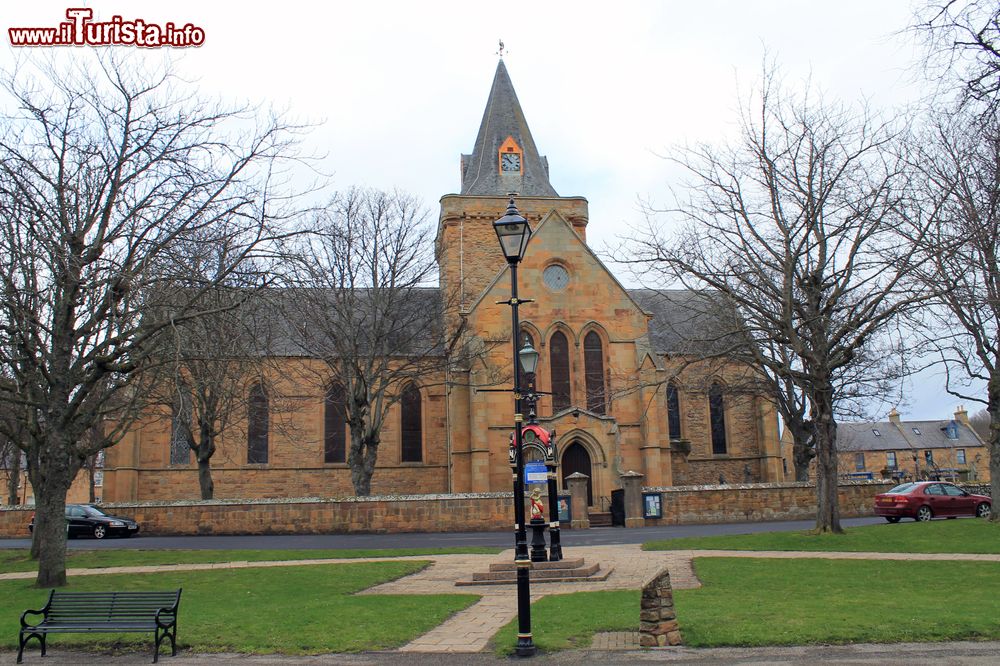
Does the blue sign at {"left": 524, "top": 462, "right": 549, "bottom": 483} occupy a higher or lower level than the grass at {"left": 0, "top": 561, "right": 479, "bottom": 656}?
higher

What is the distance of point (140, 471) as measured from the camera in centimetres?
3922

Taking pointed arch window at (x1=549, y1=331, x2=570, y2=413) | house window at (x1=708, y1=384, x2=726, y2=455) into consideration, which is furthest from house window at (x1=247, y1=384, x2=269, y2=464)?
house window at (x1=708, y1=384, x2=726, y2=455)

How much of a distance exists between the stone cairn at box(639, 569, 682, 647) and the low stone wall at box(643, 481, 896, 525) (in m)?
21.1

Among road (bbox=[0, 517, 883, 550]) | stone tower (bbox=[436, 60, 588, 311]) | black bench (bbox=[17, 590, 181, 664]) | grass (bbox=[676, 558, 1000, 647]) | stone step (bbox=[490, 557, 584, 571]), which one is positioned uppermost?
stone tower (bbox=[436, 60, 588, 311])

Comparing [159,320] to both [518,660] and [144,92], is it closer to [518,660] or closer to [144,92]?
[144,92]

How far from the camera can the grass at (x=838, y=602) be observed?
9.71 metres

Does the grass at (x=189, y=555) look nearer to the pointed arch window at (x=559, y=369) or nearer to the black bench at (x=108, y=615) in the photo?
the black bench at (x=108, y=615)

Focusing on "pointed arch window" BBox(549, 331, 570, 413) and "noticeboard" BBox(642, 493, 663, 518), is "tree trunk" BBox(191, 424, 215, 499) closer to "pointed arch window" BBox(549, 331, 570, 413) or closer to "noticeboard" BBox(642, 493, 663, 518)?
"pointed arch window" BBox(549, 331, 570, 413)

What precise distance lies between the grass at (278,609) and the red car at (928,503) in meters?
17.5

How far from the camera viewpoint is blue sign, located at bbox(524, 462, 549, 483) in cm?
1665

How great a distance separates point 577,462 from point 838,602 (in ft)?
77.5

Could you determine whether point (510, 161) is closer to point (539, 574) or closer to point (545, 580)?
point (539, 574)

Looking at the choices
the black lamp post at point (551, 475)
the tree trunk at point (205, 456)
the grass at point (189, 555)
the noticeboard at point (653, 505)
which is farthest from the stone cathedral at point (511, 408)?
the black lamp post at point (551, 475)

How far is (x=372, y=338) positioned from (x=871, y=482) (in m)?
19.9
